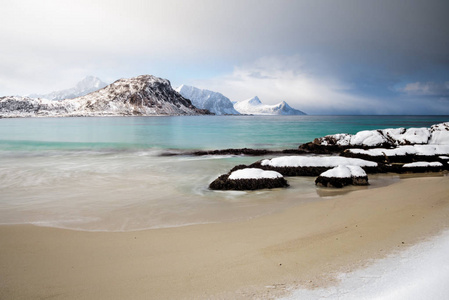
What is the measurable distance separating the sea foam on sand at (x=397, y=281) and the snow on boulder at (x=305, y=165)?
20.0 feet

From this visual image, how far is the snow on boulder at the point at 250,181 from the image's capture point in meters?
7.41

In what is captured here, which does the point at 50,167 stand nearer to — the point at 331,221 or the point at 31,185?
the point at 31,185

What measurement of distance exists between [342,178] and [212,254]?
5450 millimetres

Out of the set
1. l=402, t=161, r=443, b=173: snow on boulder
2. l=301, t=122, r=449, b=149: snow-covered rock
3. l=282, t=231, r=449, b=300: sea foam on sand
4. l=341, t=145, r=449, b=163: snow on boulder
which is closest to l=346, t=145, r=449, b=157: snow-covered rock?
l=341, t=145, r=449, b=163: snow on boulder

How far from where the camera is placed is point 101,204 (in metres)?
6.28

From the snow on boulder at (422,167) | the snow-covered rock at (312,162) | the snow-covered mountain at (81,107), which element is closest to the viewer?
the snow-covered rock at (312,162)

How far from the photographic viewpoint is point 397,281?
2650mm

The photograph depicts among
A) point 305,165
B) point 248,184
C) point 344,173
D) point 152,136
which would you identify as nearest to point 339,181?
point 344,173

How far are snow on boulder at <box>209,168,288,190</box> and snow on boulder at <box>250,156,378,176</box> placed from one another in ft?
5.76

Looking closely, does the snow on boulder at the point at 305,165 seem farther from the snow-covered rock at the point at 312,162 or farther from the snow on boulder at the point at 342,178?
the snow on boulder at the point at 342,178

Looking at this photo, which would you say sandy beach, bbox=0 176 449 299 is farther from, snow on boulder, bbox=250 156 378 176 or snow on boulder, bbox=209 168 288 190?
snow on boulder, bbox=250 156 378 176

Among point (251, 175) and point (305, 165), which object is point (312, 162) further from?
point (251, 175)

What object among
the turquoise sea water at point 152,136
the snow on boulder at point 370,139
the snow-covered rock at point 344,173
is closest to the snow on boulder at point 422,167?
the snow-covered rock at point 344,173

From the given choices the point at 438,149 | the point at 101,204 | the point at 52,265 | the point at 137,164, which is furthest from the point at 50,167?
the point at 438,149
